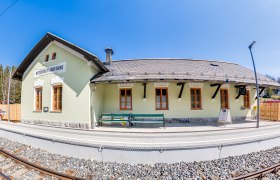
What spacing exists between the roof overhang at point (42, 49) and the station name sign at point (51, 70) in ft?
4.72

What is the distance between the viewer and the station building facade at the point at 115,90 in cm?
814

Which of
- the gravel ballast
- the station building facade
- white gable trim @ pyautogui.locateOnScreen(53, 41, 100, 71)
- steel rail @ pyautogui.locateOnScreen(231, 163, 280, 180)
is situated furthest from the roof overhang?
steel rail @ pyautogui.locateOnScreen(231, 163, 280, 180)

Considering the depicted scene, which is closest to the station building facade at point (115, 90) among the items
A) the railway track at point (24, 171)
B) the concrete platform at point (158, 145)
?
the concrete platform at point (158, 145)

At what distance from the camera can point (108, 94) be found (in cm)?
948

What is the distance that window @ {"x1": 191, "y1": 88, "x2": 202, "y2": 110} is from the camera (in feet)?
30.3

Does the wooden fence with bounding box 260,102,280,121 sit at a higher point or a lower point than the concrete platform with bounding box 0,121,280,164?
higher

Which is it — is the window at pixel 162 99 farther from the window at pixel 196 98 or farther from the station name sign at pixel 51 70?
the station name sign at pixel 51 70

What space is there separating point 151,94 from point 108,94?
3.02m

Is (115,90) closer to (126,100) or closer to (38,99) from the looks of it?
(126,100)

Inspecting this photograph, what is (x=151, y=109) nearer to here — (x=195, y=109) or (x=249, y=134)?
(x=195, y=109)

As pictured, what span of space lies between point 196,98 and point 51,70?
34.1ft

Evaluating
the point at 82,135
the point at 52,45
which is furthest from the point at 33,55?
the point at 82,135

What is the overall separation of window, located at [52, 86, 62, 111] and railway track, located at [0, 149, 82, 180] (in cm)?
406

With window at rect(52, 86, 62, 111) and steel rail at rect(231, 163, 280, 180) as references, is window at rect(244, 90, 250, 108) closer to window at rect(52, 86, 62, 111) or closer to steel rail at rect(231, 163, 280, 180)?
steel rail at rect(231, 163, 280, 180)
